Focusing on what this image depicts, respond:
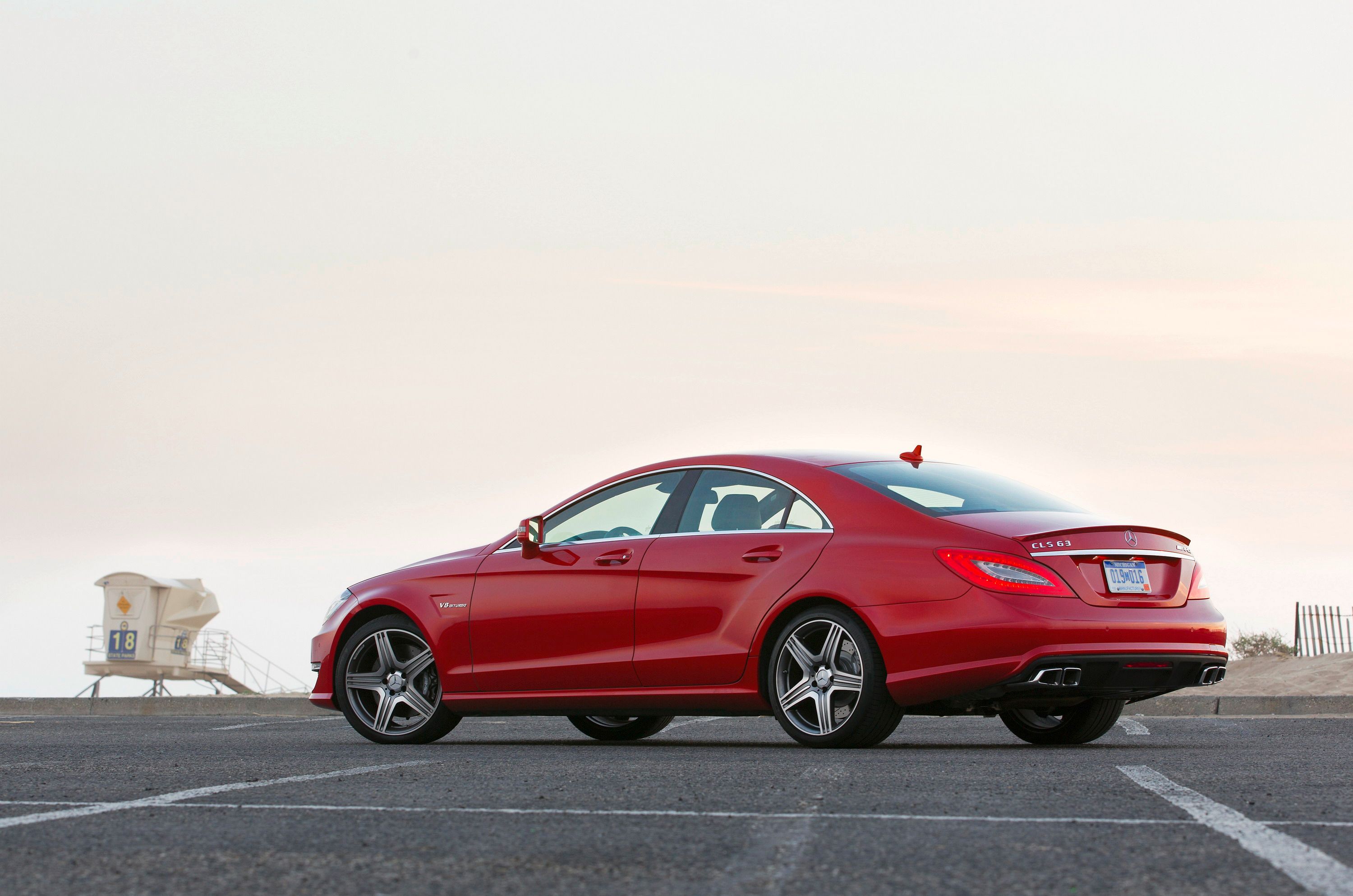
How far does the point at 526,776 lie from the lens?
575cm

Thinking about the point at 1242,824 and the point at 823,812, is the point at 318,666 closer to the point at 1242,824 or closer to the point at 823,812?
the point at 823,812

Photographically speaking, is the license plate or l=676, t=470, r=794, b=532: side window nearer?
the license plate

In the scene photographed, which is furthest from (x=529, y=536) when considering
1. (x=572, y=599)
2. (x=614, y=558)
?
(x=614, y=558)

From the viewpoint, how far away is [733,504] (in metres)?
7.93

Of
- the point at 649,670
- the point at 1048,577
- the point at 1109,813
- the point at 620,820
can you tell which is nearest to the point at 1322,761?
the point at 1048,577

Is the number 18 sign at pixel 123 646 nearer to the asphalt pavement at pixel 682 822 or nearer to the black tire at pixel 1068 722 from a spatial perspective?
the asphalt pavement at pixel 682 822

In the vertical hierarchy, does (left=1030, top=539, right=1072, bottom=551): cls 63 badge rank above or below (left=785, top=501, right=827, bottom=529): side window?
below

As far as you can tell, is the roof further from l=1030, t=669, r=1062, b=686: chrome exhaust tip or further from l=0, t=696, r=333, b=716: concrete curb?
l=0, t=696, r=333, b=716: concrete curb

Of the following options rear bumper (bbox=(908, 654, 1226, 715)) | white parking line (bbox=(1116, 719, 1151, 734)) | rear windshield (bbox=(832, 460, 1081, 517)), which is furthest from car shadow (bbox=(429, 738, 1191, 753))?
white parking line (bbox=(1116, 719, 1151, 734))

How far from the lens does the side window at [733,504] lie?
7.76m

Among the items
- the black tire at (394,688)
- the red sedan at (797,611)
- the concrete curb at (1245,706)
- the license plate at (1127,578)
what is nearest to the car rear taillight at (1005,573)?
the red sedan at (797,611)

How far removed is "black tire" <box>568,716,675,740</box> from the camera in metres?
9.42

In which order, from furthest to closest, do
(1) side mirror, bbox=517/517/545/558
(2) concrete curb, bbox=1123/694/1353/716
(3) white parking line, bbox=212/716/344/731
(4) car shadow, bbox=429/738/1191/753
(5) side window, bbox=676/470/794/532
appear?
(2) concrete curb, bbox=1123/694/1353/716, (3) white parking line, bbox=212/716/344/731, (1) side mirror, bbox=517/517/545/558, (5) side window, bbox=676/470/794/532, (4) car shadow, bbox=429/738/1191/753

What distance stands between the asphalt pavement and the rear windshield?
117cm
